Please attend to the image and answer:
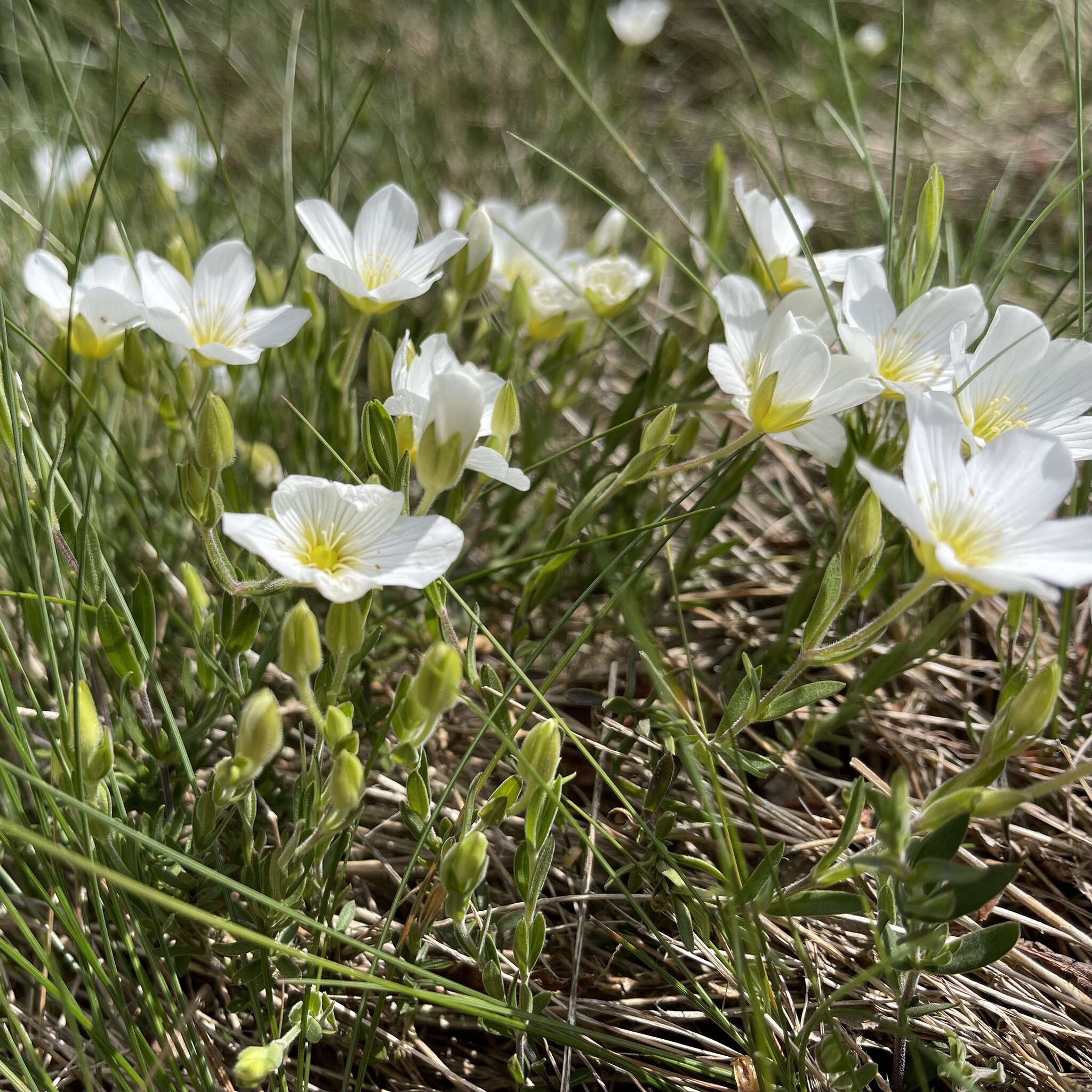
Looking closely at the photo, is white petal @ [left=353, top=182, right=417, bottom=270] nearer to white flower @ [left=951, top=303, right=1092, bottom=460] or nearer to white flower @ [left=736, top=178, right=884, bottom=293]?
white flower @ [left=736, top=178, right=884, bottom=293]

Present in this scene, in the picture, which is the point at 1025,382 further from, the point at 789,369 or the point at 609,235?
the point at 609,235

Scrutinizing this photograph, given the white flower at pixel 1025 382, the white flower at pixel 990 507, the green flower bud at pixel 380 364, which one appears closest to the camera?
the white flower at pixel 990 507

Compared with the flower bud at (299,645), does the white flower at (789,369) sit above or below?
above

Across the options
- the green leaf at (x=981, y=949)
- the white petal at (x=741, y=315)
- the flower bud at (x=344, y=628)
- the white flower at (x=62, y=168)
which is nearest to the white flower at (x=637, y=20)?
the white flower at (x=62, y=168)

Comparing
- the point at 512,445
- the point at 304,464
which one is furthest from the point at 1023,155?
the point at 304,464

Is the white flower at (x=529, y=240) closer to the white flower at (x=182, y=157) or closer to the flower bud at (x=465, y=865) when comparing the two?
the white flower at (x=182, y=157)

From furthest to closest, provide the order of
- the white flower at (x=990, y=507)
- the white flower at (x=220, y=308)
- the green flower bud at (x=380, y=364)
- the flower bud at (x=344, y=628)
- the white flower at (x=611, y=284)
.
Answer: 1. the white flower at (x=611, y=284)
2. the green flower bud at (x=380, y=364)
3. the white flower at (x=220, y=308)
4. the flower bud at (x=344, y=628)
5. the white flower at (x=990, y=507)
